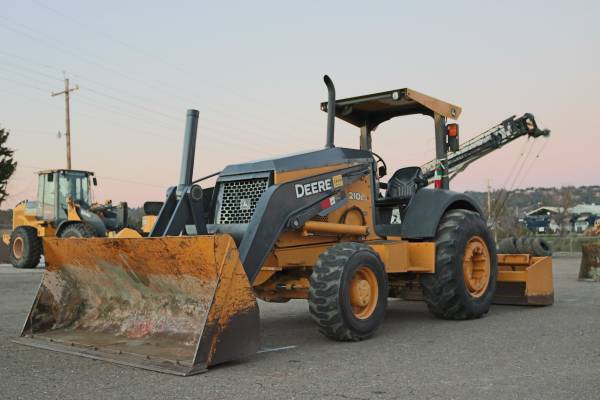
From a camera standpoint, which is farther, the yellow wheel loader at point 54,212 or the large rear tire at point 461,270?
the yellow wheel loader at point 54,212

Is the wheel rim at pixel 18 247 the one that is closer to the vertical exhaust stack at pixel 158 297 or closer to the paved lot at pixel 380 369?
the paved lot at pixel 380 369

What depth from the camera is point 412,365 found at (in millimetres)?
5180

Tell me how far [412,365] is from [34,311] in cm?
377

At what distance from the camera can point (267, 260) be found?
6.39m

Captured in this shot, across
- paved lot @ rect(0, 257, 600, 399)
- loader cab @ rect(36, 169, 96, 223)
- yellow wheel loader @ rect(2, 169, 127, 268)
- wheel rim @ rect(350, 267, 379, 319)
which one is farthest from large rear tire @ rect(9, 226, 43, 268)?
wheel rim @ rect(350, 267, 379, 319)

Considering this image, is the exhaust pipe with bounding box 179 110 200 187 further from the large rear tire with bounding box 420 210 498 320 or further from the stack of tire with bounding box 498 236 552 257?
the stack of tire with bounding box 498 236 552 257

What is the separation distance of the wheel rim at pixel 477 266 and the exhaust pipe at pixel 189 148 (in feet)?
11.1

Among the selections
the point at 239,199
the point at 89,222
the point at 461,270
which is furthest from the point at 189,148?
the point at 89,222

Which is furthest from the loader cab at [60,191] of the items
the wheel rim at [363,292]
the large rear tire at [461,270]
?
the wheel rim at [363,292]

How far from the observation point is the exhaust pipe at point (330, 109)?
7.29 m

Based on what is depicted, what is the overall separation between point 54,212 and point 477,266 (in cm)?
1521

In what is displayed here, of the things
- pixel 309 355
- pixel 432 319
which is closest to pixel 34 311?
pixel 309 355

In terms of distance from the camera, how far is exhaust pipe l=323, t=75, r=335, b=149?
7293 millimetres

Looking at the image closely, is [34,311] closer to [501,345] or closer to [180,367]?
[180,367]
